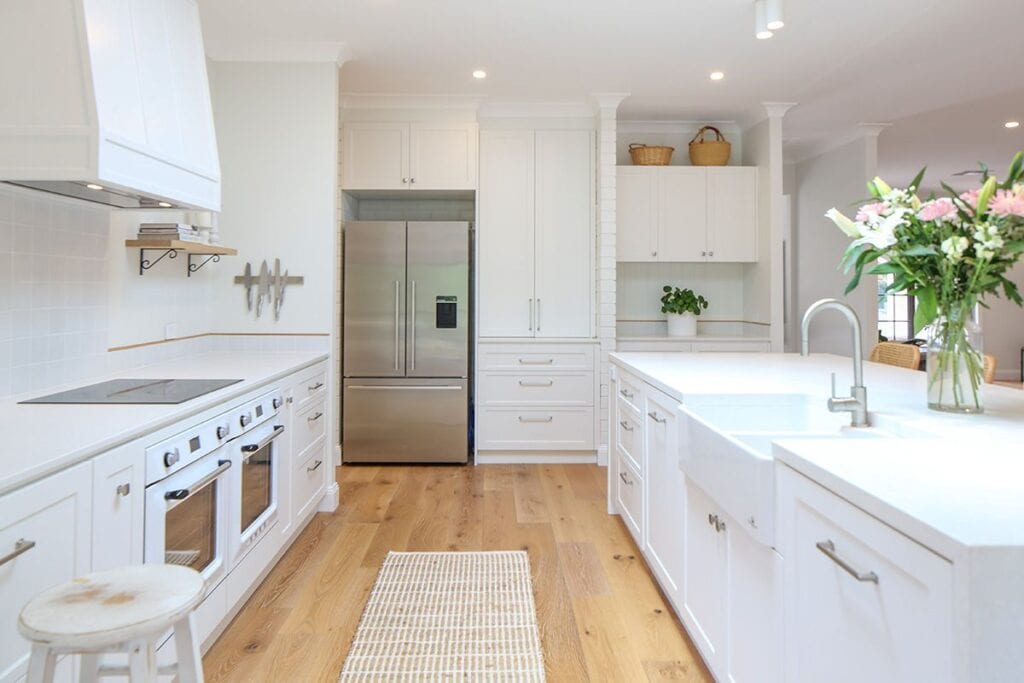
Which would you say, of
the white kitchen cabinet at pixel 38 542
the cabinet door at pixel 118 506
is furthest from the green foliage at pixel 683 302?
the white kitchen cabinet at pixel 38 542

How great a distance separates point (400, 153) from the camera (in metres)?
4.48

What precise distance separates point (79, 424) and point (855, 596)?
174 cm

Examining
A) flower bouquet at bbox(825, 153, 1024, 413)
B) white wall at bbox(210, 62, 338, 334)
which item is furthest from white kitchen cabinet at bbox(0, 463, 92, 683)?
white wall at bbox(210, 62, 338, 334)

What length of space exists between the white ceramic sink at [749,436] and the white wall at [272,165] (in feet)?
8.00

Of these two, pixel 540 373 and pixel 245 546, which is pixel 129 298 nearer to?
pixel 245 546

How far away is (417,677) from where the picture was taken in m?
1.90

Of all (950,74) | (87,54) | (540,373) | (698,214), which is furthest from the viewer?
(698,214)

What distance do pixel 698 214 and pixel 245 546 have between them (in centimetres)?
389

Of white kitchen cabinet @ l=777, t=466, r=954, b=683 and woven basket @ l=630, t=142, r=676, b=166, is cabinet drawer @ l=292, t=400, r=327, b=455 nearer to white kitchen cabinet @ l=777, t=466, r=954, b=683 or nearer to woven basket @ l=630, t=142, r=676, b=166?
white kitchen cabinet @ l=777, t=466, r=954, b=683

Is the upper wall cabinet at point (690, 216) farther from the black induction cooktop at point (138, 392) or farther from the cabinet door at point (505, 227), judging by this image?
the black induction cooktop at point (138, 392)

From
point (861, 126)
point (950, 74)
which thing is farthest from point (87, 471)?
point (861, 126)

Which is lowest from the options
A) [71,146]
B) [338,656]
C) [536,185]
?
[338,656]

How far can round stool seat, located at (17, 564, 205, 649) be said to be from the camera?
3.27ft

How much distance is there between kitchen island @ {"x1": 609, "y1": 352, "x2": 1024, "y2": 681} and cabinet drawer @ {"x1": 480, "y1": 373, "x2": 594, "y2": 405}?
2.01 m
